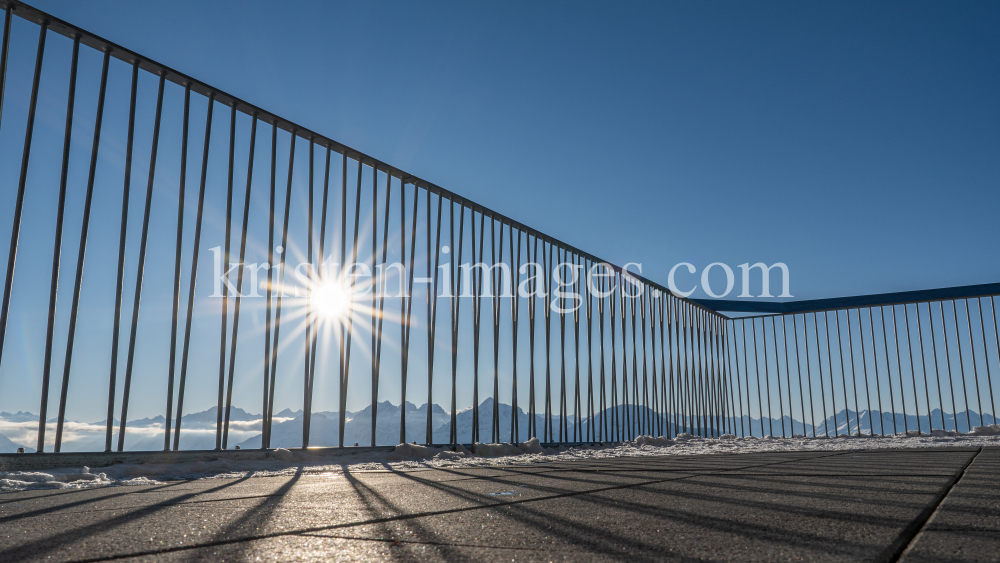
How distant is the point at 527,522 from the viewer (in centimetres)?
102

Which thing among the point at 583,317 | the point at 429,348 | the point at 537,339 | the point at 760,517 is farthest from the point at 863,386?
the point at 760,517

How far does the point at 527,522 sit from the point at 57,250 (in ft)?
8.33

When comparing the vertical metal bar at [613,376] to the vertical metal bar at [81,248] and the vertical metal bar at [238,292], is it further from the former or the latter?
the vertical metal bar at [81,248]

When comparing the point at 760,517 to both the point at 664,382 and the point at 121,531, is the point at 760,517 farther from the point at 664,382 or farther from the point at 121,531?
the point at 664,382

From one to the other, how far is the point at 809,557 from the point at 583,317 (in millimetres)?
5496

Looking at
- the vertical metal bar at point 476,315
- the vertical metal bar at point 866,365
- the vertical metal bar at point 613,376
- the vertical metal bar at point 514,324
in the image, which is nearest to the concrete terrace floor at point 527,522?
the vertical metal bar at point 476,315

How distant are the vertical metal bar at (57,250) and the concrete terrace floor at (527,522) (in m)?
0.97

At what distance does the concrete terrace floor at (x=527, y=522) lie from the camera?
772mm

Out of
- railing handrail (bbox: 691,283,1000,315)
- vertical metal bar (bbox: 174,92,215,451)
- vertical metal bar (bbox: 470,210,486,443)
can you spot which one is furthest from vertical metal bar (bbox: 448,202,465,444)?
railing handrail (bbox: 691,283,1000,315)

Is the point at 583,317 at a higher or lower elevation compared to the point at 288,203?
lower

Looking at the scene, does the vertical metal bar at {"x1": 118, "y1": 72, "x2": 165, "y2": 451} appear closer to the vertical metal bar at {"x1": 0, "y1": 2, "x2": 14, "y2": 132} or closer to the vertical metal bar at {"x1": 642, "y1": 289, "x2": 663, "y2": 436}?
the vertical metal bar at {"x1": 0, "y1": 2, "x2": 14, "y2": 132}

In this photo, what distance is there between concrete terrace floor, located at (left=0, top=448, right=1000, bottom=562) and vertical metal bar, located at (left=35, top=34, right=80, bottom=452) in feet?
3.18

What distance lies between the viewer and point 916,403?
7.27 m

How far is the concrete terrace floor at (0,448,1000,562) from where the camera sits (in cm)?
77
